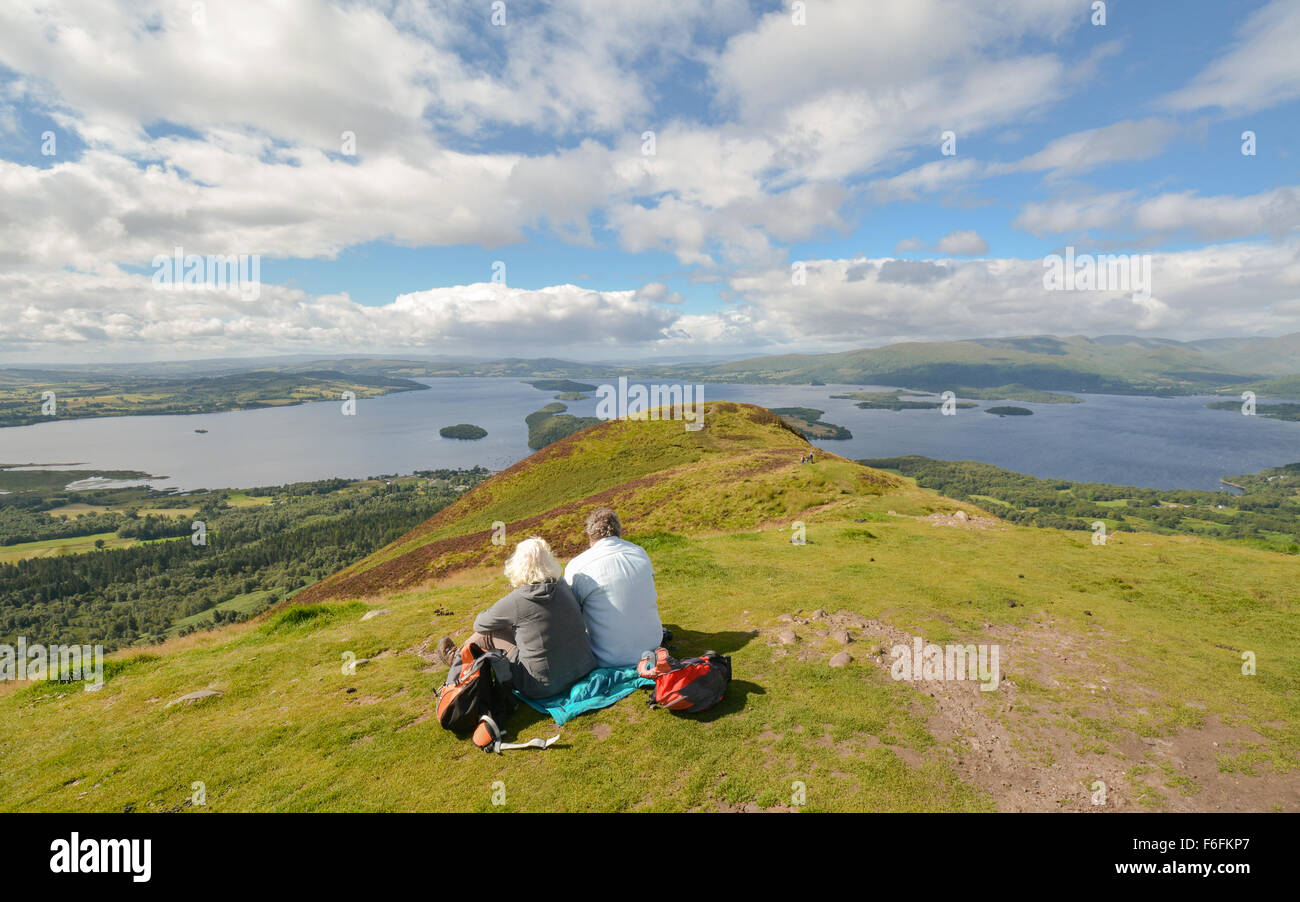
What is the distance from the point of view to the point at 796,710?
289 inches

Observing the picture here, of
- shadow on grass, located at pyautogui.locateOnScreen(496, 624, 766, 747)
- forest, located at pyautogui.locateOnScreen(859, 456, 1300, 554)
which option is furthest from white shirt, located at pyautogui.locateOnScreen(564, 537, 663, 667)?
forest, located at pyautogui.locateOnScreen(859, 456, 1300, 554)

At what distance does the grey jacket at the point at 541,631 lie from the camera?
7.14m

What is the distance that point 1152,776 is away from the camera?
6016 millimetres

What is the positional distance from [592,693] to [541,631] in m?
1.31

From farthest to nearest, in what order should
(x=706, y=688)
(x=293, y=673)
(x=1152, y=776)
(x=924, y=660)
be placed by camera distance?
(x=293, y=673), (x=924, y=660), (x=706, y=688), (x=1152, y=776)

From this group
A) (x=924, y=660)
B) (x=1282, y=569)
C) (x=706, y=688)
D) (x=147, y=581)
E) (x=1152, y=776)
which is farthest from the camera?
(x=147, y=581)

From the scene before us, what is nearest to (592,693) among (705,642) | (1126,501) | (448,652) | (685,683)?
(685,683)

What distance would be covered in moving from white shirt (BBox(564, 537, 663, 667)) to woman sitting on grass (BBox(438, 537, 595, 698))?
0.41m

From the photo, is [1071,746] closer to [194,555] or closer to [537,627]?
[537,627]

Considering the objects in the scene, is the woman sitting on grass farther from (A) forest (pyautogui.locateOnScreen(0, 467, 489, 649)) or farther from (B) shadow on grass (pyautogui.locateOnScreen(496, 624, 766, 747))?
(A) forest (pyautogui.locateOnScreen(0, 467, 489, 649))
